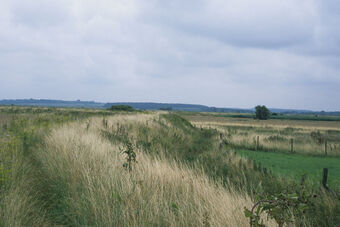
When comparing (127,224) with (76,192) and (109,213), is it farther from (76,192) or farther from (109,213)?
(76,192)

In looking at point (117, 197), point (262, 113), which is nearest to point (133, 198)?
point (117, 197)

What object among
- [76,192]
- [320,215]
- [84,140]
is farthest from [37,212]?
[320,215]

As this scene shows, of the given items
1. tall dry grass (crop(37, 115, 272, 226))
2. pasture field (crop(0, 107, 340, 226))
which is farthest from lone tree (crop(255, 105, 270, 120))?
tall dry grass (crop(37, 115, 272, 226))

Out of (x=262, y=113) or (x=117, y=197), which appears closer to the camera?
(x=117, y=197)

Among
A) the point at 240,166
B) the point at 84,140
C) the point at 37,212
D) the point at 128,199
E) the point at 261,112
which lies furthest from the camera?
the point at 261,112

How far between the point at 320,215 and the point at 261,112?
10462 centimetres

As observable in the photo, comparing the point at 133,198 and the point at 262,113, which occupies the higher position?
the point at 262,113

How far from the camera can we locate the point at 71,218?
3.71 m

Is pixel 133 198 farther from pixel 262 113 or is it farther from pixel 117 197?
pixel 262 113

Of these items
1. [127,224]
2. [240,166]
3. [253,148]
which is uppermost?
[127,224]

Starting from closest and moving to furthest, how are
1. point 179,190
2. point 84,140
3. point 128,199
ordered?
A: 1. point 128,199
2. point 179,190
3. point 84,140

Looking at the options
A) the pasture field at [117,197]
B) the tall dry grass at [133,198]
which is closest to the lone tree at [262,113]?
the pasture field at [117,197]

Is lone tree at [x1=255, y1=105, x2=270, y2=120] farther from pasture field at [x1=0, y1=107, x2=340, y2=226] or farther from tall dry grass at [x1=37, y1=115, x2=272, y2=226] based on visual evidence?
tall dry grass at [x1=37, y1=115, x2=272, y2=226]

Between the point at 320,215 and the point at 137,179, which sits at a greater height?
the point at 137,179
